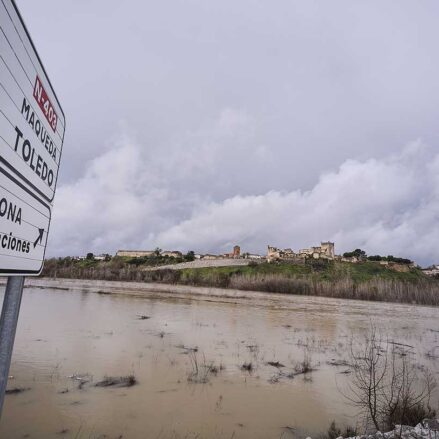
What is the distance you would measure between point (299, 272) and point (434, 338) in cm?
6808

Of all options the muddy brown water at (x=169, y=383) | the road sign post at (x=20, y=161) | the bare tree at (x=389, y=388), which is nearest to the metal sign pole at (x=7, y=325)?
the road sign post at (x=20, y=161)

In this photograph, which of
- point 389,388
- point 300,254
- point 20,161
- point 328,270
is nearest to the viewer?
point 20,161

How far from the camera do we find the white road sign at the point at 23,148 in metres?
1.40

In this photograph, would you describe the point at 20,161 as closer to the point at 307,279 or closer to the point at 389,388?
the point at 389,388

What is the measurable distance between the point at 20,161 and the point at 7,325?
759 millimetres

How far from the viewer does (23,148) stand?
159cm

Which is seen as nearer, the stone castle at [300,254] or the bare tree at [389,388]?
the bare tree at [389,388]

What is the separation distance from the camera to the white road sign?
140cm

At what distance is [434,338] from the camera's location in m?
16.0

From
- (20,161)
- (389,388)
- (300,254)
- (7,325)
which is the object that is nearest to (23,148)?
(20,161)

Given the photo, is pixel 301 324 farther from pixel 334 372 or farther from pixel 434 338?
pixel 334 372

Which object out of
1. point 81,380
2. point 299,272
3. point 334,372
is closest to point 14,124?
point 81,380

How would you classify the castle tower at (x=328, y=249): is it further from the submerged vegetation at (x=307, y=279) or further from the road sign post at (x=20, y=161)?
the road sign post at (x=20, y=161)

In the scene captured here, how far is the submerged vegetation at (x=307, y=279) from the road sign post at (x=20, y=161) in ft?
157
